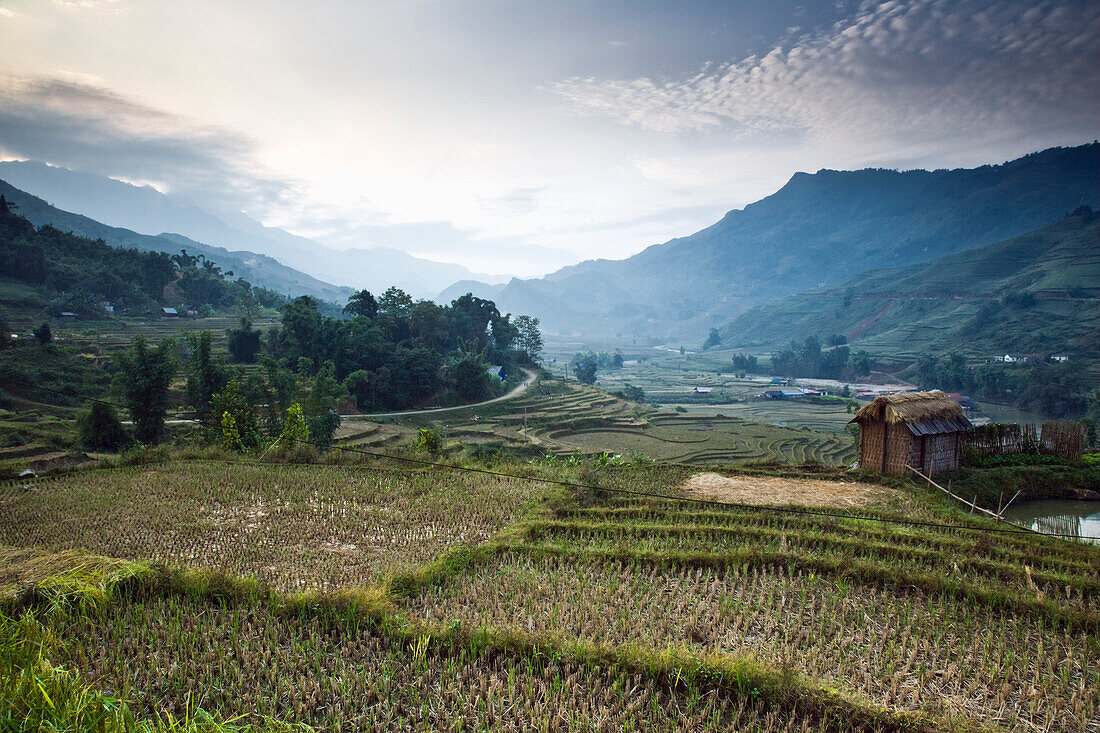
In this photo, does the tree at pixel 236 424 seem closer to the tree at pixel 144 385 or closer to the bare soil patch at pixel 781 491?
the tree at pixel 144 385

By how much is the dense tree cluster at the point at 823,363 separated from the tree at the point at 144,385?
76928mm

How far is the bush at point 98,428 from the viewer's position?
59.5 feet

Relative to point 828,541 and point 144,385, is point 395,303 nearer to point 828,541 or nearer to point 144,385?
point 144,385

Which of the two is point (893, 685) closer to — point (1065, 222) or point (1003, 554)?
point (1003, 554)

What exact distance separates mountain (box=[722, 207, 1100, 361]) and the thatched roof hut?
208 feet

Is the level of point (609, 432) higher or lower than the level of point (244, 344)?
lower

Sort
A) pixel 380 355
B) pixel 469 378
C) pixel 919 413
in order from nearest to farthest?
pixel 919 413 < pixel 380 355 < pixel 469 378

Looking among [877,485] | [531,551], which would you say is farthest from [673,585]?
[877,485]

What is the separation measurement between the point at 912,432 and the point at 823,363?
73.8m

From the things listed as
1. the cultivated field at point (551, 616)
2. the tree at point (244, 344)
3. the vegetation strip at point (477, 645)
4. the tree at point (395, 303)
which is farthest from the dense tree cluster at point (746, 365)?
the vegetation strip at point (477, 645)

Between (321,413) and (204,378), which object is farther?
(321,413)

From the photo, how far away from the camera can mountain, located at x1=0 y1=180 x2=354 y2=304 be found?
90.9 meters

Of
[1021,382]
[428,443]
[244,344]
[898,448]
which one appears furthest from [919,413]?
[1021,382]

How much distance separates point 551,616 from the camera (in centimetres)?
585
